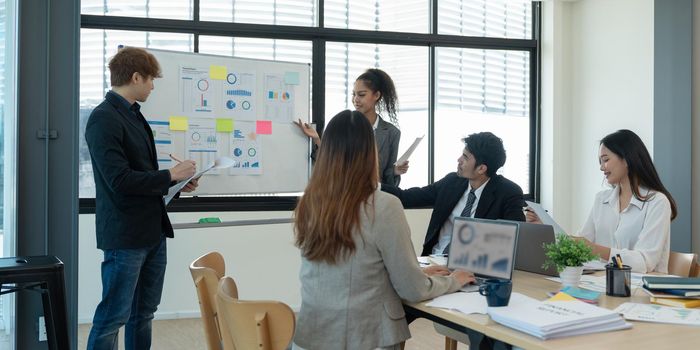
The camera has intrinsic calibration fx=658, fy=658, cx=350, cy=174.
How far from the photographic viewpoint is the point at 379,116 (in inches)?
149

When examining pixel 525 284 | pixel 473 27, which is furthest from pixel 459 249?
pixel 473 27

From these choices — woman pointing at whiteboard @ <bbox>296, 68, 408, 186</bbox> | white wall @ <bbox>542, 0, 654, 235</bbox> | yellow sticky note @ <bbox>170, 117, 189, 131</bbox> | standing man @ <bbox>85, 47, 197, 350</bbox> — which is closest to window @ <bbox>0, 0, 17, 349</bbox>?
standing man @ <bbox>85, 47, 197, 350</bbox>

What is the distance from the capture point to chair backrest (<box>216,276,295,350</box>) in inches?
67.3

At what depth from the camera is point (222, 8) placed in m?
4.88

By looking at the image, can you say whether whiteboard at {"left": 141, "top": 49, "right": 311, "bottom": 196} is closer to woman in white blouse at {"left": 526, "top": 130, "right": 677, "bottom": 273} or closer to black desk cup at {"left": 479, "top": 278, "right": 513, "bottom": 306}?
woman in white blouse at {"left": 526, "top": 130, "right": 677, "bottom": 273}

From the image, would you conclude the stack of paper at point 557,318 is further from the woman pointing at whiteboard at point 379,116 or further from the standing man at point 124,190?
the woman pointing at whiteboard at point 379,116

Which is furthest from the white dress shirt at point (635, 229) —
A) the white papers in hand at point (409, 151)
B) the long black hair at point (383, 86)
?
the long black hair at point (383, 86)

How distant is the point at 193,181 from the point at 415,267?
179cm

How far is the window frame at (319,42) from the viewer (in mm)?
4684

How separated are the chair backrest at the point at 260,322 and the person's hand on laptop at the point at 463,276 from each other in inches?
26.1

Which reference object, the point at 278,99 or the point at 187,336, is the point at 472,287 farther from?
the point at 187,336

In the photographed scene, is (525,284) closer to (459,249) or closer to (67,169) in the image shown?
(459,249)

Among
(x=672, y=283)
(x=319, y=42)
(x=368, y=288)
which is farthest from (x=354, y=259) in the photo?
(x=319, y=42)

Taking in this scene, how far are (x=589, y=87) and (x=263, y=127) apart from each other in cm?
293
